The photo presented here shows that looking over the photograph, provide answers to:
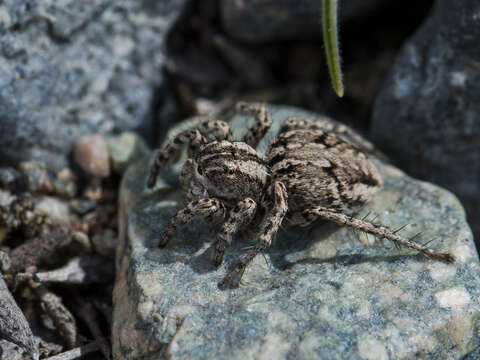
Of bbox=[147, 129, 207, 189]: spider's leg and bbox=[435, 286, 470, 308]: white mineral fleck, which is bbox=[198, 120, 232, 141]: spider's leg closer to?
bbox=[147, 129, 207, 189]: spider's leg

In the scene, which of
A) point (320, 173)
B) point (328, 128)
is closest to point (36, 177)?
point (320, 173)

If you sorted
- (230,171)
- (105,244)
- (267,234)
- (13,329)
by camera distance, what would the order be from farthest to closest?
(105,244) < (230,171) < (267,234) < (13,329)

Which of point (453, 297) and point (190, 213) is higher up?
point (190, 213)

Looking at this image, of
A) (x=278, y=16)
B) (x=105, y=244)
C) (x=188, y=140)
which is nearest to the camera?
(x=188, y=140)

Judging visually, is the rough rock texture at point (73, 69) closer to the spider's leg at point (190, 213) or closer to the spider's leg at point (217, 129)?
the spider's leg at point (217, 129)

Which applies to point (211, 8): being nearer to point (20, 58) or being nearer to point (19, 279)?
point (20, 58)

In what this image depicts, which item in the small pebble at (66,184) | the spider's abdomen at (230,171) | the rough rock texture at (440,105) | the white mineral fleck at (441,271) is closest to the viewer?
the white mineral fleck at (441,271)

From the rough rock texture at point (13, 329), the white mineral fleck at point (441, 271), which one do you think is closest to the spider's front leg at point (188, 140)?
the rough rock texture at point (13, 329)

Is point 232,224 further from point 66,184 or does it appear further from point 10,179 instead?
point 10,179
